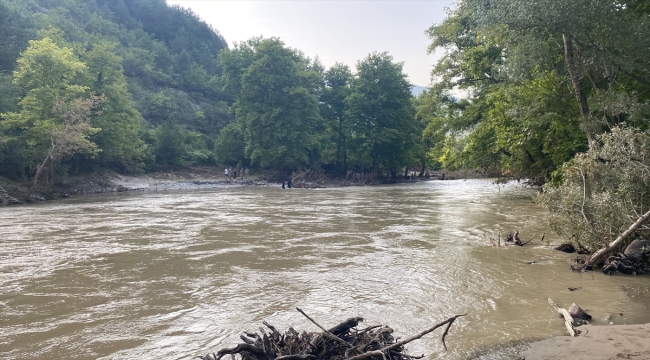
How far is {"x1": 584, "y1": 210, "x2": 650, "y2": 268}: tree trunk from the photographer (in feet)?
24.6

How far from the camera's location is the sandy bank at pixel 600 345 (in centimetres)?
481

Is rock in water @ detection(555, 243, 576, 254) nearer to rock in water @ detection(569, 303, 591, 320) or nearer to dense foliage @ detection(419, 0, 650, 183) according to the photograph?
dense foliage @ detection(419, 0, 650, 183)

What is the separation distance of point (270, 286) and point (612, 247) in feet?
22.3

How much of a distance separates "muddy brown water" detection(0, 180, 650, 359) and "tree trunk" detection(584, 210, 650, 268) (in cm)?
41

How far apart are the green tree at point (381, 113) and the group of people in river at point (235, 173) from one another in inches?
533

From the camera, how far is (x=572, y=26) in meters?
9.65

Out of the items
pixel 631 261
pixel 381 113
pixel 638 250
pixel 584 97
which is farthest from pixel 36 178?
pixel 381 113

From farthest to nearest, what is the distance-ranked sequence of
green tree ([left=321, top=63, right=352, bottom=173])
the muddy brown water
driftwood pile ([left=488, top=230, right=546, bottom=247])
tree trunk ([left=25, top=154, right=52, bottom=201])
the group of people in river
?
green tree ([left=321, top=63, right=352, bottom=173]) → the group of people in river → tree trunk ([left=25, top=154, right=52, bottom=201]) → driftwood pile ([left=488, top=230, right=546, bottom=247]) → the muddy brown water

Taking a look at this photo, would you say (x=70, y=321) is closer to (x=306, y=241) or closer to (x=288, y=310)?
(x=288, y=310)

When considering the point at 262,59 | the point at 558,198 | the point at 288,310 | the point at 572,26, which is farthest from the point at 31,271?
the point at 262,59

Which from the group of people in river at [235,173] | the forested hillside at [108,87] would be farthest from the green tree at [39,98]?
the group of people in river at [235,173]

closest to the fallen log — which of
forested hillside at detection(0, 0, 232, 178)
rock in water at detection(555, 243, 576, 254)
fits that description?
rock in water at detection(555, 243, 576, 254)

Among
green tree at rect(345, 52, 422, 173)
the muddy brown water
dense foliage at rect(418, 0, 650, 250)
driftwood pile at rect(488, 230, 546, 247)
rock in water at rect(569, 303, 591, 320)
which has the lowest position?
the muddy brown water

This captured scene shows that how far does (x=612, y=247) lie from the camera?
8219 mm
